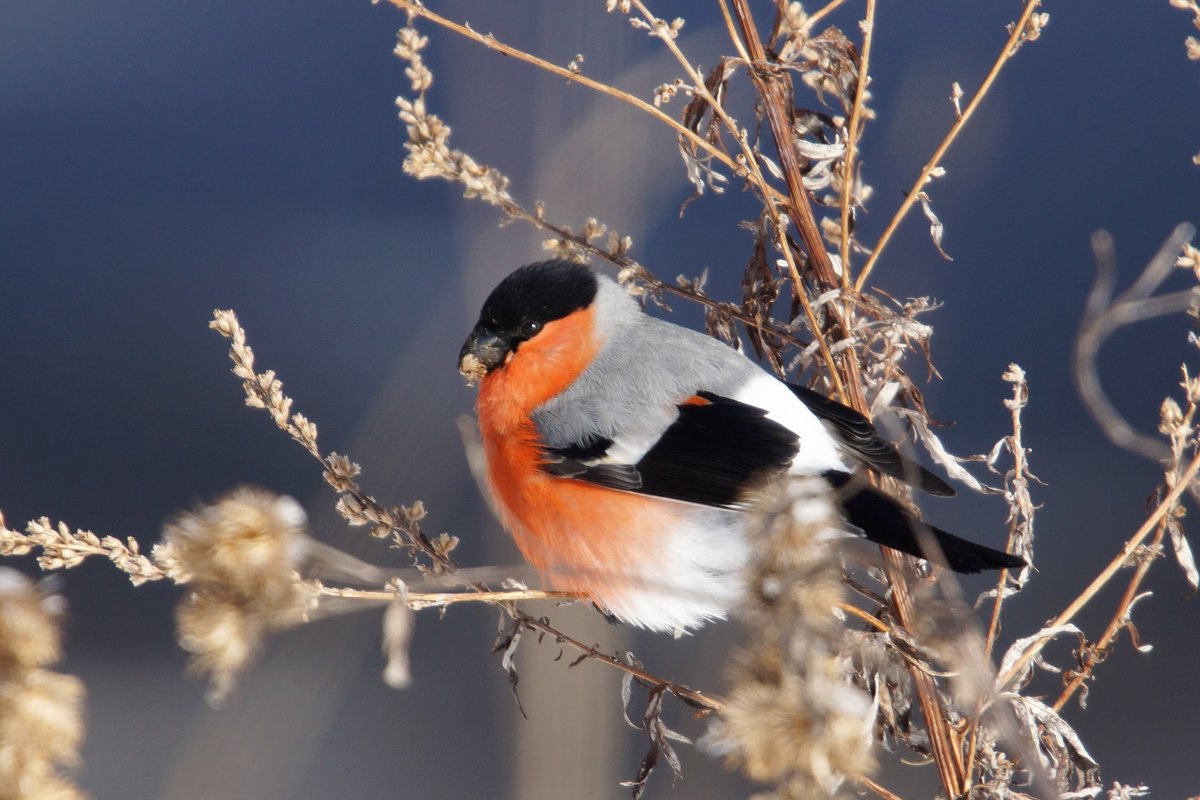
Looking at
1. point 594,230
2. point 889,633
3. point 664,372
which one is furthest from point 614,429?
point 889,633

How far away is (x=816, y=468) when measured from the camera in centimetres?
72

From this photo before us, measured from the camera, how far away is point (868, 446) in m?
0.72

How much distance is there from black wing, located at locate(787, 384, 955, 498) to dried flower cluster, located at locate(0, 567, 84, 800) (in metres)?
0.47

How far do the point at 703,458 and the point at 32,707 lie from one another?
A: 0.48 metres

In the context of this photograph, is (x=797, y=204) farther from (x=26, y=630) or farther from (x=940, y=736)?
(x=26, y=630)

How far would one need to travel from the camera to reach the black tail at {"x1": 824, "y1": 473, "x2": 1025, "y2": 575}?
0.57 m

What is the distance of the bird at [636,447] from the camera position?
71 cm

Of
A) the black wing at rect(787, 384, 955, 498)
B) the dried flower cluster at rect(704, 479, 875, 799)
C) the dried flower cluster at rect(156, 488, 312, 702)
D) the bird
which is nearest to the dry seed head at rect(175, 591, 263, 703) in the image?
the dried flower cluster at rect(156, 488, 312, 702)

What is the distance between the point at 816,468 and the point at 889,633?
7.9 inches

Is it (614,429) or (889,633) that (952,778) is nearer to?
(889,633)

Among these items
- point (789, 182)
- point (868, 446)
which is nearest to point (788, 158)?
point (789, 182)

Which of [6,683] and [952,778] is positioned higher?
[6,683]

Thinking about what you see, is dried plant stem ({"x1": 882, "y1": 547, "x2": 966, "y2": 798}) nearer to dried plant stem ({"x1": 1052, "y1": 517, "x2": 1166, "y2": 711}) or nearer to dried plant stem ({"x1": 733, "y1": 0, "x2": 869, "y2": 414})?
dried plant stem ({"x1": 1052, "y1": 517, "x2": 1166, "y2": 711})

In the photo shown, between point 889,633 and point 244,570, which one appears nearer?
point 244,570
